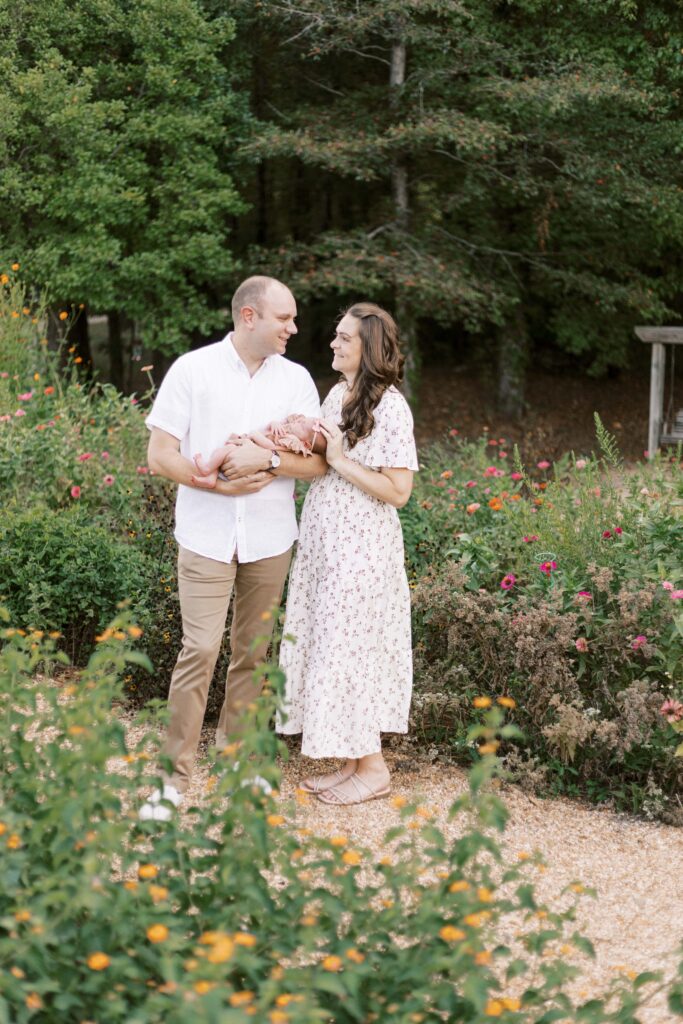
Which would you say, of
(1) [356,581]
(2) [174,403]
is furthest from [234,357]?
A: (1) [356,581]

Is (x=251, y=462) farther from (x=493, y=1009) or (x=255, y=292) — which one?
(x=493, y=1009)

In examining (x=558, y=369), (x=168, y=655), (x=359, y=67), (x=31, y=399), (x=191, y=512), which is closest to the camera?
(x=191, y=512)

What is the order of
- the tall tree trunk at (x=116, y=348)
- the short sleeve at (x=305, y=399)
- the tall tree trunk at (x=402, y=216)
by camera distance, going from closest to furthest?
1. the short sleeve at (x=305, y=399)
2. the tall tree trunk at (x=402, y=216)
3. the tall tree trunk at (x=116, y=348)

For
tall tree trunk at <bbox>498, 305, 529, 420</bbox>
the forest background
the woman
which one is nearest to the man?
the woman

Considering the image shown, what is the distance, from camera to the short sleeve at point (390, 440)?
12.6 feet

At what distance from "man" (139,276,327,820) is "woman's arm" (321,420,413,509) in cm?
8

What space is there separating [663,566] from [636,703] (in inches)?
23.5

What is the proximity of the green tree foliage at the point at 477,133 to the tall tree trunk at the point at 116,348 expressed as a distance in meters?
2.86

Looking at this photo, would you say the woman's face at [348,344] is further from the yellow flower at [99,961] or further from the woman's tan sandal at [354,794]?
the yellow flower at [99,961]

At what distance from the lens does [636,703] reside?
4.00 metres

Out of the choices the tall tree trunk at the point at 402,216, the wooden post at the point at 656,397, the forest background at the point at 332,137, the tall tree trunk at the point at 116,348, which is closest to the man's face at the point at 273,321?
the forest background at the point at 332,137

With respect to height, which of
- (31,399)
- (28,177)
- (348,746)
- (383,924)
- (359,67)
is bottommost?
(348,746)

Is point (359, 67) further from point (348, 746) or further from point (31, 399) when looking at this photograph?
point (348, 746)

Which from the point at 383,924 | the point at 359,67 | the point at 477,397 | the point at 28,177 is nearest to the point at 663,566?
the point at 383,924
